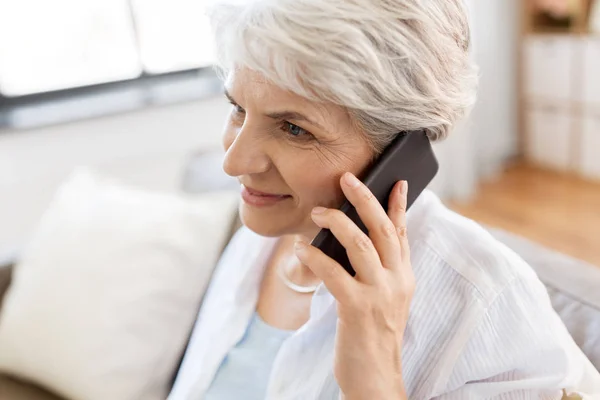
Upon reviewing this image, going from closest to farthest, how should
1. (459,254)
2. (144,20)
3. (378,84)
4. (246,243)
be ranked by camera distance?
(378,84), (459,254), (246,243), (144,20)

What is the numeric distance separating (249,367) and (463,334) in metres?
0.43

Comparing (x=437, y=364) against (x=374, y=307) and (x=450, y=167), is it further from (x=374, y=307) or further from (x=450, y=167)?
(x=450, y=167)

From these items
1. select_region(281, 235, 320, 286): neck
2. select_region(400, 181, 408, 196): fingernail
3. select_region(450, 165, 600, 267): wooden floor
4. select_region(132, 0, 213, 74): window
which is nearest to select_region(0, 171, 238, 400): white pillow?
select_region(281, 235, 320, 286): neck

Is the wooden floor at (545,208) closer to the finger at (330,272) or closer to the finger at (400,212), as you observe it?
the finger at (400,212)

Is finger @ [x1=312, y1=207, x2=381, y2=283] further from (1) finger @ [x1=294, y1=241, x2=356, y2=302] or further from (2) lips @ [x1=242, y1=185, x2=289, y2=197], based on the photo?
(2) lips @ [x1=242, y1=185, x2=289, y2=197]

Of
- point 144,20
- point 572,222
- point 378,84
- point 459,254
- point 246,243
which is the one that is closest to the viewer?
point 378,84

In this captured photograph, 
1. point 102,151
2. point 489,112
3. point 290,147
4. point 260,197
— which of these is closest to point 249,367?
point 260,197

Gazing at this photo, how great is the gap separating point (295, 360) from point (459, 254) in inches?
12.9

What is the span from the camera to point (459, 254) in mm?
859

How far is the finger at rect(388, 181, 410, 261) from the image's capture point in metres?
0.79

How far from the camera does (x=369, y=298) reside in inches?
29.1

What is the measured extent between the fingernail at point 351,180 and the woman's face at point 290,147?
4cm

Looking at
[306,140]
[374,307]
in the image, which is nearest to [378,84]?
[306,140]

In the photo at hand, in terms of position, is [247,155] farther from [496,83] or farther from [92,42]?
[496,83]
